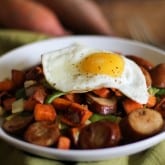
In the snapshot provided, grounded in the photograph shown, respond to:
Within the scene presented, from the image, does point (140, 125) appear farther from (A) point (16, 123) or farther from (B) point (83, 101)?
(A) point (16, 123)

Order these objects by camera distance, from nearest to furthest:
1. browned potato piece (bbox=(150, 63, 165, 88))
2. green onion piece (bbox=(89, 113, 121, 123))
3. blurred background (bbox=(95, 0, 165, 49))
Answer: green onion piece (bbox=(89, 113, 121, 123)), browned potato piece (bbox=(150, 63, 165, 88)), blurred background (bbox=(95, 0, 165, 49))

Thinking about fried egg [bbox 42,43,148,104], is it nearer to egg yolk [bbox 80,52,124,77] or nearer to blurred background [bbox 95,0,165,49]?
egg yolk [bbox 80,52,124,77]

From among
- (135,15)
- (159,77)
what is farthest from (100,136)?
(135,15)

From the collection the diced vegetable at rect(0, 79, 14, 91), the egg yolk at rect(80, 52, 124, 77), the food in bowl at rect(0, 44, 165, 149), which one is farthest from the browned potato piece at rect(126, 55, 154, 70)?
the diced vegetable at rect(0, 79, 14, 91)

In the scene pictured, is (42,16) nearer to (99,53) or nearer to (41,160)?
(99,53)

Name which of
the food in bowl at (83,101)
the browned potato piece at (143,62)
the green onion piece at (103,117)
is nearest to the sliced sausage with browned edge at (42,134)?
the food in bowl at (83,101)

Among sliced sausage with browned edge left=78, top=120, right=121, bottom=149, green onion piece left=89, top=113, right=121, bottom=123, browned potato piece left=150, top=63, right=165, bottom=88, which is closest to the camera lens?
sliced sausage with browned edge left=78, top=120, right=121, bottom=149

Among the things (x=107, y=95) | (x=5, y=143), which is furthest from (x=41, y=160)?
(x=107, y=95)
